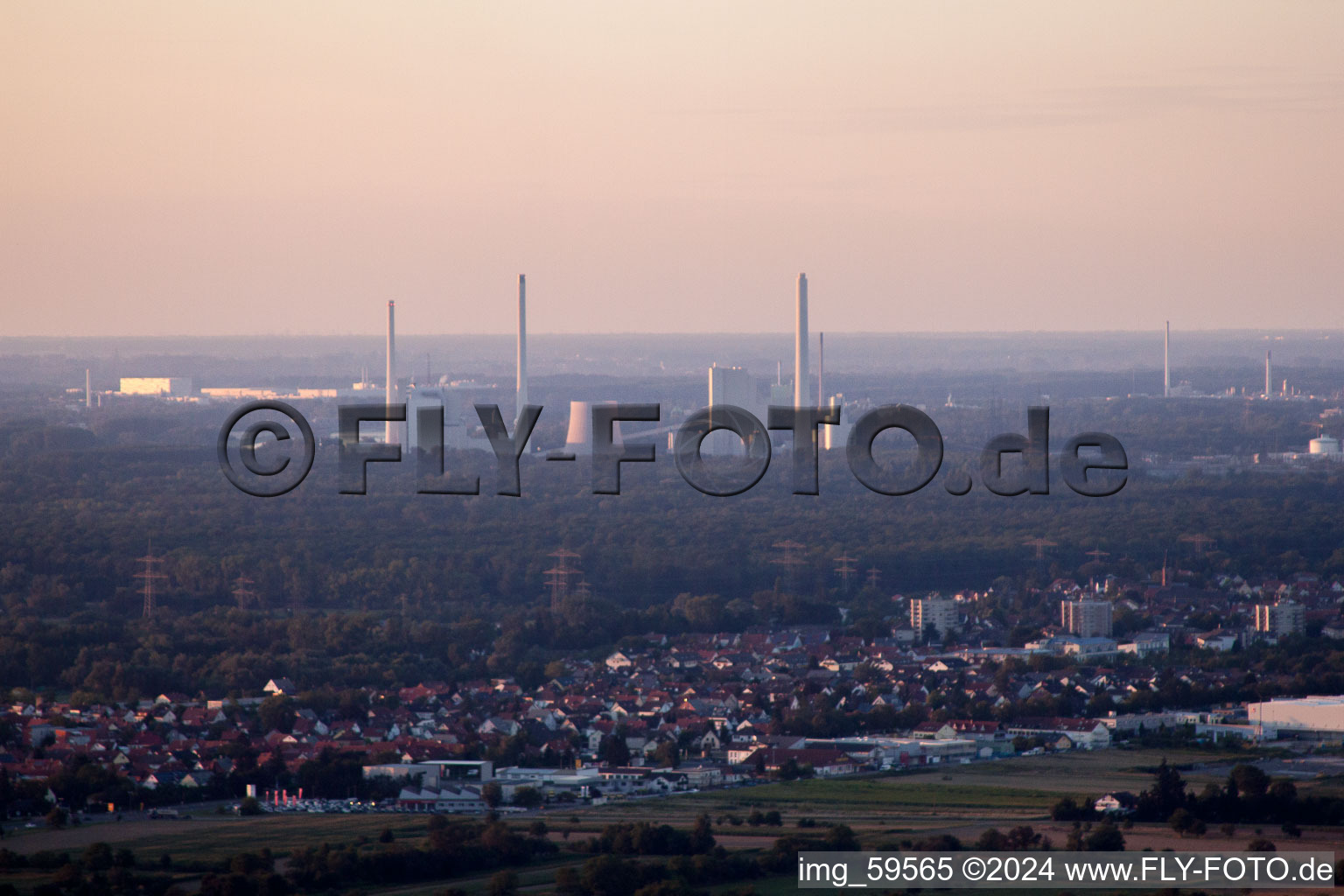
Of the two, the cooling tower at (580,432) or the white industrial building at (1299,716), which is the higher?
the cooling tower at (580,432)

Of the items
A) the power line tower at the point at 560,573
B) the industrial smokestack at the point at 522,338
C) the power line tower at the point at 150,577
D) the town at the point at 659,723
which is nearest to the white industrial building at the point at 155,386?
the industrial smokestack at the point at 522,338

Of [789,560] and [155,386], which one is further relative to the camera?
[155,386]

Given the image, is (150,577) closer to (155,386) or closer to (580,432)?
(580,432)

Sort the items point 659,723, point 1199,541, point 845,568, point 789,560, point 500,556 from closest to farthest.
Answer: point 659,723 < point 845,568 < point 789,560 < point 500,556 < point 1199,541

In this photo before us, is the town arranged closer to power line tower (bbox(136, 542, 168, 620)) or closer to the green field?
the green field

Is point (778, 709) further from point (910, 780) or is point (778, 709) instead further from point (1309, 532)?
point (1309, 532)

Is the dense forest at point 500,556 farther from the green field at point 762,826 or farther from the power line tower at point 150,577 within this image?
the green field at point 762,826
